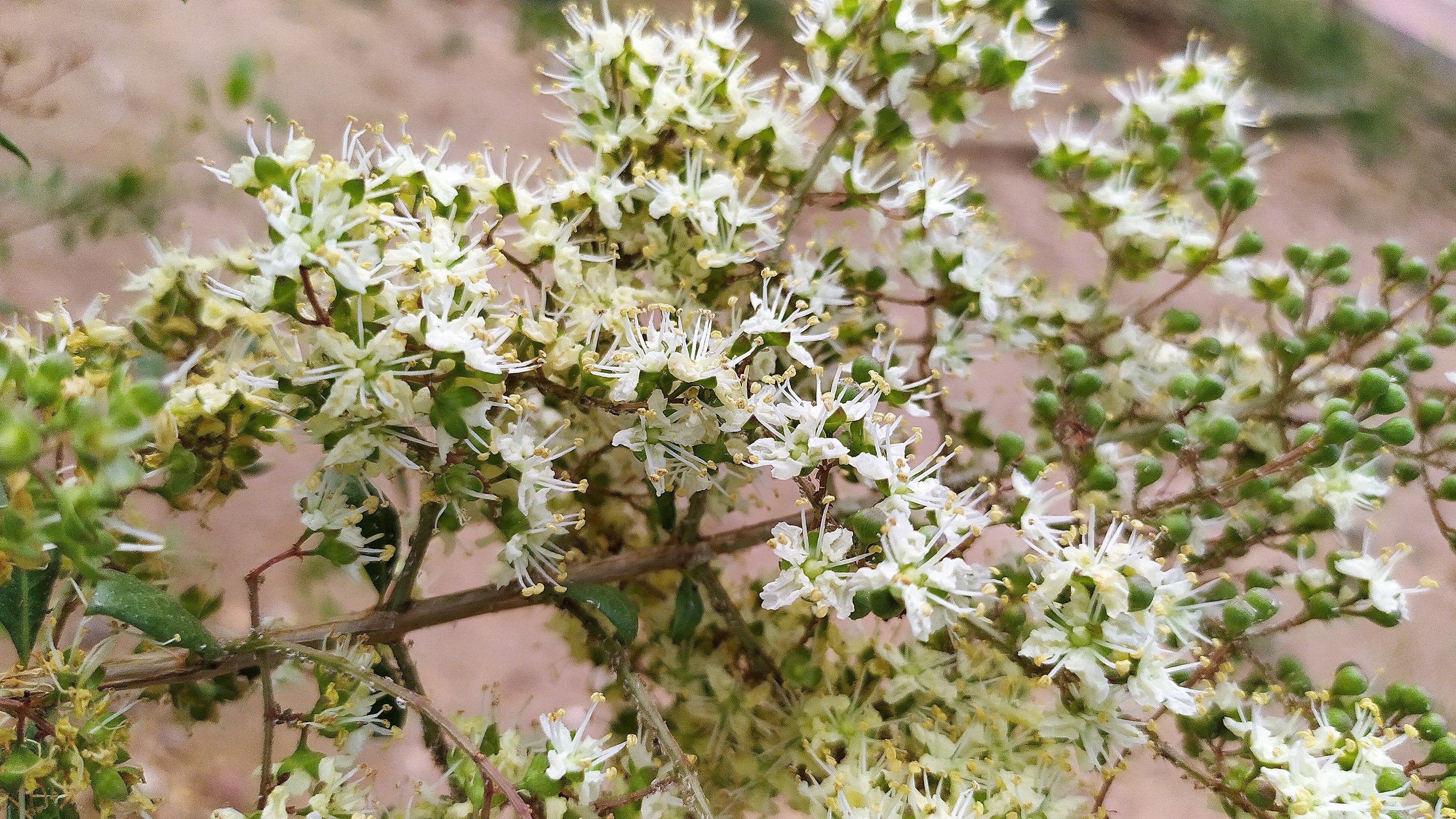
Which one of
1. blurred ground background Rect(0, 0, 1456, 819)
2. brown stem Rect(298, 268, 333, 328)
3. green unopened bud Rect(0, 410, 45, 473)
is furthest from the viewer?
blurred ground background Rect(0, 0, 1456, 819)

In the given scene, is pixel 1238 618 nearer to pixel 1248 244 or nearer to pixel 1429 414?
pixel 1429 414

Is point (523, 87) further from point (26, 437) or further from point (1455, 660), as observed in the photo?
point (1455, 660)

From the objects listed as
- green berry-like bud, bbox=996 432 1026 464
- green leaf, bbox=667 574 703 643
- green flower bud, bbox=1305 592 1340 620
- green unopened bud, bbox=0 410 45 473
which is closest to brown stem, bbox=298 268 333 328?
green unopened bud, bbox=0 410 45 473

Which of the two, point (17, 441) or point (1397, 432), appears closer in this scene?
point (17, 441)

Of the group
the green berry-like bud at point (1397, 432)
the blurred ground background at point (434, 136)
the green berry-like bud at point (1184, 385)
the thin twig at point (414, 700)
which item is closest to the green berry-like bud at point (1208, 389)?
the green berry-like bud at point (1184, 385)

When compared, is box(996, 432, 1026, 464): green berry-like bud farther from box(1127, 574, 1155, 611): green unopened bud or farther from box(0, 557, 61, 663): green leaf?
box(0, 557, 61, 663): green leaf

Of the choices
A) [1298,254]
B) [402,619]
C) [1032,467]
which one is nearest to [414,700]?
[402,619]

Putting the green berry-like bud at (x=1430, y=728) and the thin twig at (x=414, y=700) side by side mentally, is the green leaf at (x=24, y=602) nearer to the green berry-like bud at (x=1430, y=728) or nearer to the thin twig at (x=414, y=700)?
the thin twig at (x=414, y=700)
